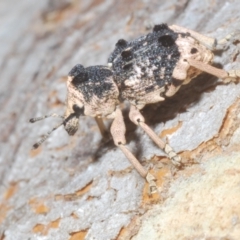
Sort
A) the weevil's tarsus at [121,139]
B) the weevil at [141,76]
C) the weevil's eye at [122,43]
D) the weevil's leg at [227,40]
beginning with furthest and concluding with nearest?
the weevil's eye at [122,43] → the weevil's leg at [227,40] → the weevil at [141,76] → the weevil's tarsus at [121,139]

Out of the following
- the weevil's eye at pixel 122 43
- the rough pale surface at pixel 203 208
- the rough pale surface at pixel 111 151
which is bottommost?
the rough pale surface at pixel 203 208

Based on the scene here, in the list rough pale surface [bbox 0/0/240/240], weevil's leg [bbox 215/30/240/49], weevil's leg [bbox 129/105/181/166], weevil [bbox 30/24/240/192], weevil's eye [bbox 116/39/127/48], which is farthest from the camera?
weevil's eye [bbox 116/39/127/48]

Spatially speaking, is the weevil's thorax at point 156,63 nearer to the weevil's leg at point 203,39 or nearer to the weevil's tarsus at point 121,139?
the weevil's leg at point 203,39

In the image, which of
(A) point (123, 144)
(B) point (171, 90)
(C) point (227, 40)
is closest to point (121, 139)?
(A) point (123, 144)

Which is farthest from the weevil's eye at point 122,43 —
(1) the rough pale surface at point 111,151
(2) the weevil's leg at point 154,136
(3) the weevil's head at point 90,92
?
(1) the rough pale surface at point 111,151

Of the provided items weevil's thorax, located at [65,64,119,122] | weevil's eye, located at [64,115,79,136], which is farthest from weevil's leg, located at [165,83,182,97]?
weevil's eye, located at [64,115,79,136]

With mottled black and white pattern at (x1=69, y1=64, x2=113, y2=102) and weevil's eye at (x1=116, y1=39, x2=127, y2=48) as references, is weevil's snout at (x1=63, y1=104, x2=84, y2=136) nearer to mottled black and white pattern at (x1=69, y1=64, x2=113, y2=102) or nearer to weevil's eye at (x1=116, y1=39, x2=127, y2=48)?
mottled black and white pattern at (x1=69, y1=64, x2=113, y2=102)

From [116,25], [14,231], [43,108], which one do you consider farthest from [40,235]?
[116,25]

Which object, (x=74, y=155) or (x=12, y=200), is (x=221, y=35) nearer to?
(x=74, y=155)
